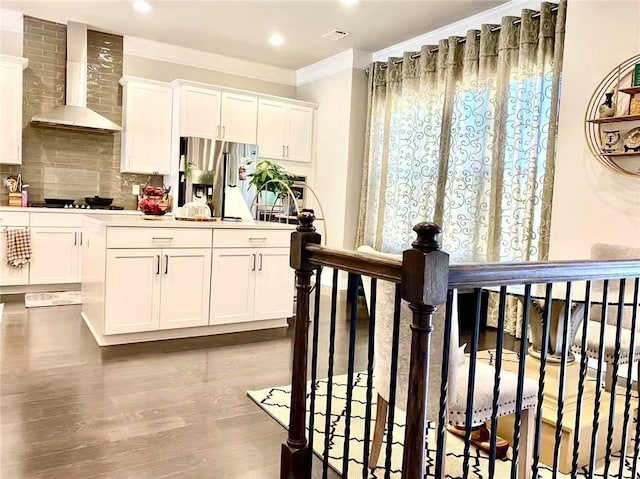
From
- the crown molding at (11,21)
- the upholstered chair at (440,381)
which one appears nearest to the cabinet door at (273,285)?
the upholstered chair at (440,381)

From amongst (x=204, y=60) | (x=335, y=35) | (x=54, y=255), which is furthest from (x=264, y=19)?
(x=54, y=255)

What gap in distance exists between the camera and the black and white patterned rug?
2.19 metres

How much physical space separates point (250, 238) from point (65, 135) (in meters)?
3.26

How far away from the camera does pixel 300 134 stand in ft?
23.0

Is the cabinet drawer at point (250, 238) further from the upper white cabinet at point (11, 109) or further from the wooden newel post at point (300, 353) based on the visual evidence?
the upper white cabinet at point (11, 109)

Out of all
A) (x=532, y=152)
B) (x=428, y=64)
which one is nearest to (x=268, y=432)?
(x=532, y=152)

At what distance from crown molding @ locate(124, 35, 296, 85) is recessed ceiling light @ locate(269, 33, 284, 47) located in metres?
0.92

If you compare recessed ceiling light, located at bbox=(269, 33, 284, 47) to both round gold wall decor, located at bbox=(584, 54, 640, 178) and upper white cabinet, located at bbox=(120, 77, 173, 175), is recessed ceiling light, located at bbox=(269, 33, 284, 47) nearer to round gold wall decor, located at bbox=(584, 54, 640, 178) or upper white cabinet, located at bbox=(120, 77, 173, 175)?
upper white cabinet, located at bbox=(120, 77, 173, 175)

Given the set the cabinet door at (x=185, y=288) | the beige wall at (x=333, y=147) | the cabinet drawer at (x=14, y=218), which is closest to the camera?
the cabinet door at (x=185, y=288)

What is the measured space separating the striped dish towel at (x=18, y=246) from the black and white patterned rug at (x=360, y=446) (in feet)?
11.9

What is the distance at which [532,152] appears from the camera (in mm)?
4375

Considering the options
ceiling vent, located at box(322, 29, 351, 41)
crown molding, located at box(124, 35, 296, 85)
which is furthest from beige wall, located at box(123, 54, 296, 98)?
ceiling vent, located at box(322, 29, 351, 41)

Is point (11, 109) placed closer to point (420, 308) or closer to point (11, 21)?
point (11, 21)

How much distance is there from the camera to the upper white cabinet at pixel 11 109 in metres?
5.36
